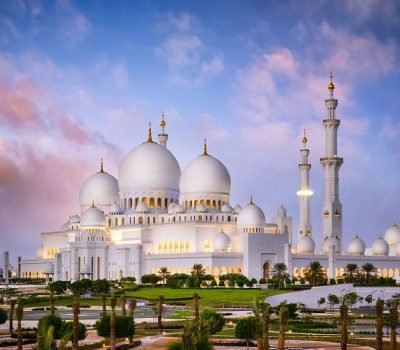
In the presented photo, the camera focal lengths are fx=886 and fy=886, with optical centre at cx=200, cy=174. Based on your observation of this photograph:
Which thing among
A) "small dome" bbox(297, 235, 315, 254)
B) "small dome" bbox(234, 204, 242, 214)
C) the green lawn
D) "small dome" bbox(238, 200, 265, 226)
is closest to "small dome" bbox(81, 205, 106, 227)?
"small dome" bbox(234, 204, 242, 214)

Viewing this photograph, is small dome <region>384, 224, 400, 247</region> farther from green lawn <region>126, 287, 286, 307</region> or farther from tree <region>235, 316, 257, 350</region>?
tree <region>235, 316, 257, 350</region>

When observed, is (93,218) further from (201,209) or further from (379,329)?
(379,329)

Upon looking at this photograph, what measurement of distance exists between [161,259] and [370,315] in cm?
3872

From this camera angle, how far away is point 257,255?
8181 cm

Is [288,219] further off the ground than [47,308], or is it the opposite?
[288,219]

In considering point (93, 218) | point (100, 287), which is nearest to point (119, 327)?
point (100, 287)

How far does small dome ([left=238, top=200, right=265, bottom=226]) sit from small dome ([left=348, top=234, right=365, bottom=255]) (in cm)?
1051

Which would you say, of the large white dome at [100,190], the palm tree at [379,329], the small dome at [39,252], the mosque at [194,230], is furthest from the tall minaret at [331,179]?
the palm tree at [379,329]

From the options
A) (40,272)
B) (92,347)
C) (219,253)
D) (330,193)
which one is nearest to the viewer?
(92,347)

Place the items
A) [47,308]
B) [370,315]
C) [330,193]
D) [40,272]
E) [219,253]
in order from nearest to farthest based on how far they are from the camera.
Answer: [370,315], [47,308], [219,253], [330,193], [40,272]

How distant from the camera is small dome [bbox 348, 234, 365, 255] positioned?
294 feet

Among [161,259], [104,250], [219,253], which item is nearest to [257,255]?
[219,253]

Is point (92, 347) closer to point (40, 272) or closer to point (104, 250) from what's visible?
point (104, 250)

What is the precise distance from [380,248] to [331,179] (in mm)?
10261
